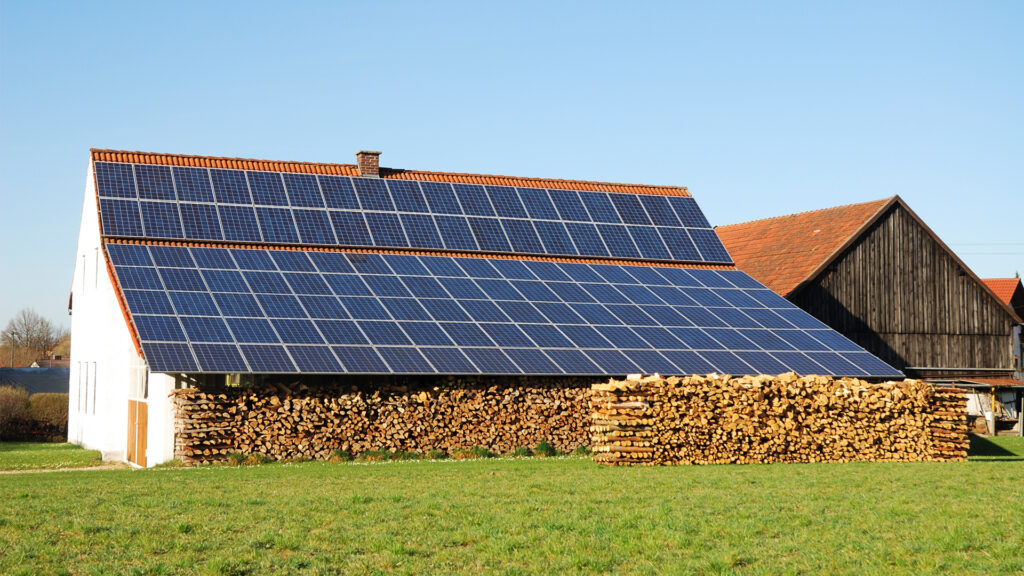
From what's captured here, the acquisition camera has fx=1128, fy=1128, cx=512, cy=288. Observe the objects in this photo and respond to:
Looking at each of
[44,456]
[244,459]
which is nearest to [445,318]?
[244,459]

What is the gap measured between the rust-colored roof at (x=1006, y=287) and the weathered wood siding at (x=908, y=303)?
11520mm

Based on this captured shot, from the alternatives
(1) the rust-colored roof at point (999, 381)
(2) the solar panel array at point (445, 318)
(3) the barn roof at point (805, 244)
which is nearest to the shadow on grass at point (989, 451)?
(2) the solar panel array at point (445, 318)

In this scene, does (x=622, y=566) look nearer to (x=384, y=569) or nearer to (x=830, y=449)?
(x=384, y=569)

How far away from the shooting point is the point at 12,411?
128ft

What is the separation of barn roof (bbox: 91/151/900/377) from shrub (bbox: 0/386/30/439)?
11.0 metres

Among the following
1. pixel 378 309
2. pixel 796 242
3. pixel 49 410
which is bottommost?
pixel 49 410

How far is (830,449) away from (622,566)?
49.9 ft

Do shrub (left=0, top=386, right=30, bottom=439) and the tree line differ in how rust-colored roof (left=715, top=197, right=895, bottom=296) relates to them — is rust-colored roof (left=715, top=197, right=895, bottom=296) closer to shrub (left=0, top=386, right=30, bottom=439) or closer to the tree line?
shrub (left=0, top=386, right=30, bottom=439)

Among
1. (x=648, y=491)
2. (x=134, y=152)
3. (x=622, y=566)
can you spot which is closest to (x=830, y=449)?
(x=648, y=491)

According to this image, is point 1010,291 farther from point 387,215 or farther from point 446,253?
point 387,215

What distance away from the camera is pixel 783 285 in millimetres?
38219

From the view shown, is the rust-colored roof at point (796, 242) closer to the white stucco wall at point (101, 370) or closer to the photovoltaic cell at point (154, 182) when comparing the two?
the photovoltaic cell at point (154, 182)

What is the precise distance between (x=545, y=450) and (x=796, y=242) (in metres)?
19.1

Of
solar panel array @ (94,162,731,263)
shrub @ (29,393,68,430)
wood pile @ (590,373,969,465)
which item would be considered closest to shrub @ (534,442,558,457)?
wood pile @ (590,373,969,465)
